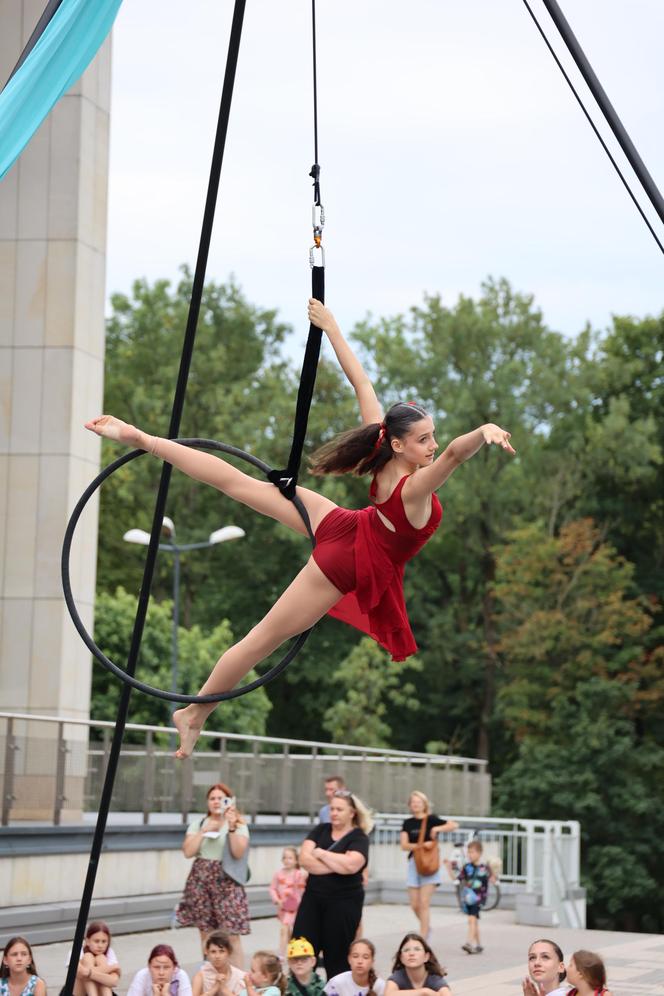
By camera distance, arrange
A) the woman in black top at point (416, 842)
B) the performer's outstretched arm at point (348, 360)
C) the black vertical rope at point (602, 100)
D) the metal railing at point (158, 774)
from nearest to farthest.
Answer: the black vertical rope at point (602, 100), the performer's outstretched arm at point (348, 360), the metal railing at point (158, 774), the woman in black top at point (416, 842)

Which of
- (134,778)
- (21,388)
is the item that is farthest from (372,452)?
(21,388)

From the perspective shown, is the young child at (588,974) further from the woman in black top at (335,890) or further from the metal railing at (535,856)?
the metal railing at (535,856)

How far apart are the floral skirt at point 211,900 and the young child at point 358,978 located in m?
2.07

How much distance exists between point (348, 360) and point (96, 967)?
4247 millimetres

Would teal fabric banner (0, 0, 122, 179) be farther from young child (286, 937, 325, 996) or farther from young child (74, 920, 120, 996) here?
young child (286, 937, 325, 996)

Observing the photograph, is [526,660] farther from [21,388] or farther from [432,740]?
[21,388]

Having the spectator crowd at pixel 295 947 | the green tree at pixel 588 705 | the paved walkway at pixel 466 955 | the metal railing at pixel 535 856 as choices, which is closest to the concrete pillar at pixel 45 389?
the paved walkway at pixel 466 955

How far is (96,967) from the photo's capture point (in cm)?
870

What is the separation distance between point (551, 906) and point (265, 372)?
27188 millimetres

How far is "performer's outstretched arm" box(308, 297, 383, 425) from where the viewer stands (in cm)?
613

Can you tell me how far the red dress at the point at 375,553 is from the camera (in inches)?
230

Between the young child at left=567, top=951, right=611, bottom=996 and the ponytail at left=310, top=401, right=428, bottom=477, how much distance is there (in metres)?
2.76

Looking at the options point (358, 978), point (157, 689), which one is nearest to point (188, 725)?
point (157, 689)

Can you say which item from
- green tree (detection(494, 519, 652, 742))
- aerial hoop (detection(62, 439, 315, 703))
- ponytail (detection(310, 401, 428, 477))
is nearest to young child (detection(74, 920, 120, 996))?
aerial hoop (detection(62, 439, 315, 703))
